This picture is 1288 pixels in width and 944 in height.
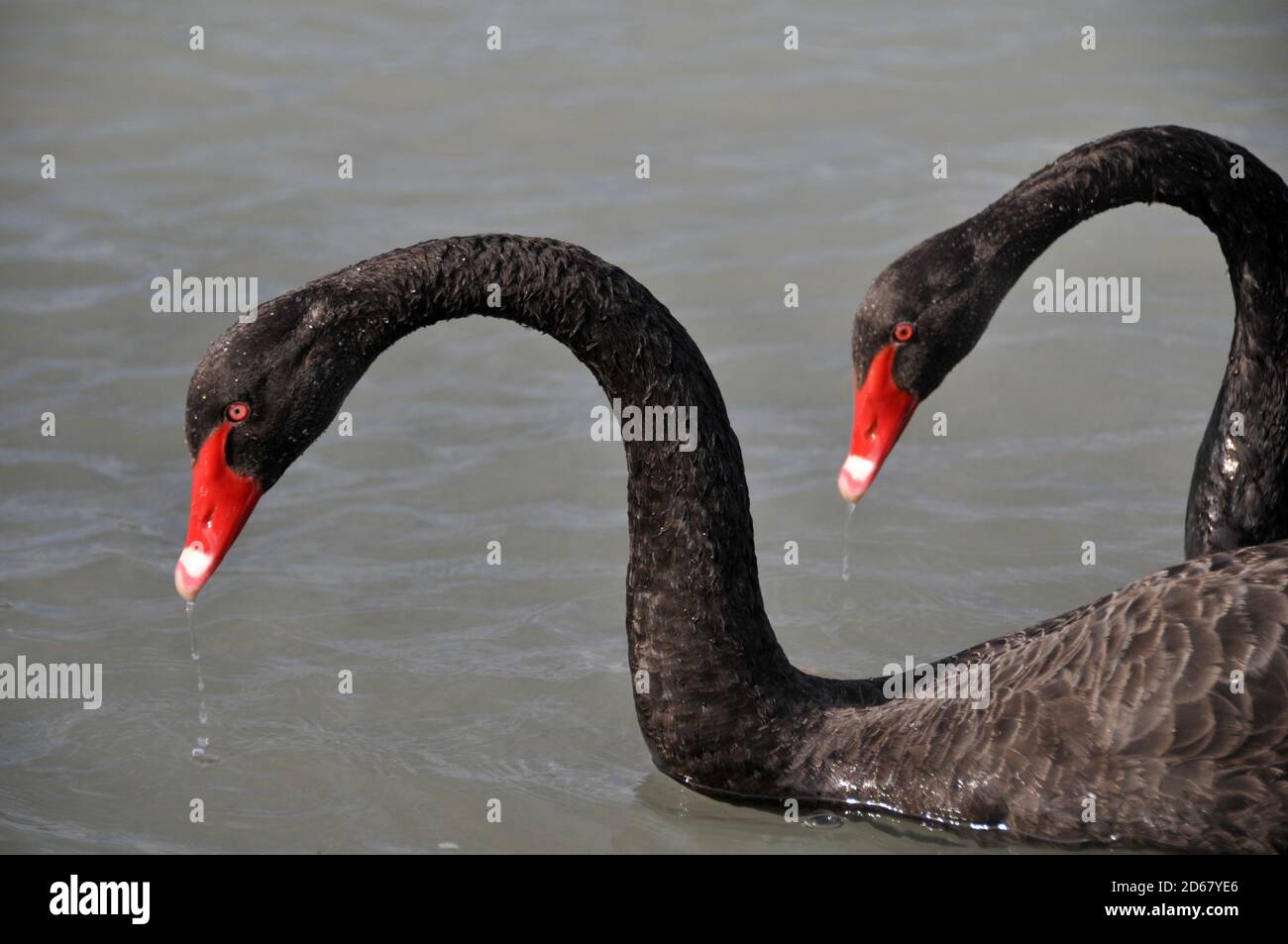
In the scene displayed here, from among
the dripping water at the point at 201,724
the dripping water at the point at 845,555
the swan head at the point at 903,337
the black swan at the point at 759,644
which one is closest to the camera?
the black swan at the point at 759,644

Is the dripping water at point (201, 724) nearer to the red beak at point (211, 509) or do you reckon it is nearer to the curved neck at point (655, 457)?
the red beak at point (211, 509)

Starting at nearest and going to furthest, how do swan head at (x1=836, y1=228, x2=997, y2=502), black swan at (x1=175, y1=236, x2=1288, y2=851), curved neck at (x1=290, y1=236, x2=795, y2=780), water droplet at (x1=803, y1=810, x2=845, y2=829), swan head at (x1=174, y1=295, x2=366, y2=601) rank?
swan head at (x1=174, y1=295, x2=366, y2=601), black swan at (x1=175, y1=236, x2=1288, y2=851), curved neck at (x1=290, y1=236, x2=795, y2=780), water droplet at (x1=803, y1=810, x2=845, y2=829), swan head at (x1=836, y1=228, x2=997, y2=502)

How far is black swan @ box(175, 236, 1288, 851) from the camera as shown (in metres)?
4.36

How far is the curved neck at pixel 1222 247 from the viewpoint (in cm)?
528

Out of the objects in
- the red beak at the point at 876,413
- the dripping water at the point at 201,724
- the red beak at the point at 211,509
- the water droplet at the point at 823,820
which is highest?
the red beak at the point at 876,413

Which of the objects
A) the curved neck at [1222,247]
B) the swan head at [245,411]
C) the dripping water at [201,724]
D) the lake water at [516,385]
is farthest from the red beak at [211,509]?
the curved neck at [1222,247]

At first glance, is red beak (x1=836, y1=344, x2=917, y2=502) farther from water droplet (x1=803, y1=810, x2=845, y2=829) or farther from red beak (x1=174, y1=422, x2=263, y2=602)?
red beak (x1=174, y1=422, x2=263, y2=602)

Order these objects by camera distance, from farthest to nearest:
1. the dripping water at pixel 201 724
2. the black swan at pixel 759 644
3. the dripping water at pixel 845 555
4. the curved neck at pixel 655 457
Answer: the dripping water at pixel 845 555, the dripping water at pixel 201 724, the curved neck at pixel 655 457, the black swan at pixel 759 644

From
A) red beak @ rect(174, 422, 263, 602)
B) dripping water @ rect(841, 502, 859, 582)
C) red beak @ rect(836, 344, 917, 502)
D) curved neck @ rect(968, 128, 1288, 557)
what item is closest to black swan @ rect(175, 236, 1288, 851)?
red beak @ rect(174, 422, 263, 602)

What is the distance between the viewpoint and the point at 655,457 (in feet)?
15.7

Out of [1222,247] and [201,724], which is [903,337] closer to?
[1222,247]

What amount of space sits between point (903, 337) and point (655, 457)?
2.69 ft

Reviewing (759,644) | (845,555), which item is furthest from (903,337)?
(845,555)

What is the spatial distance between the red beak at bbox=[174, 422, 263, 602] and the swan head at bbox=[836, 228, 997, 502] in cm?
168
